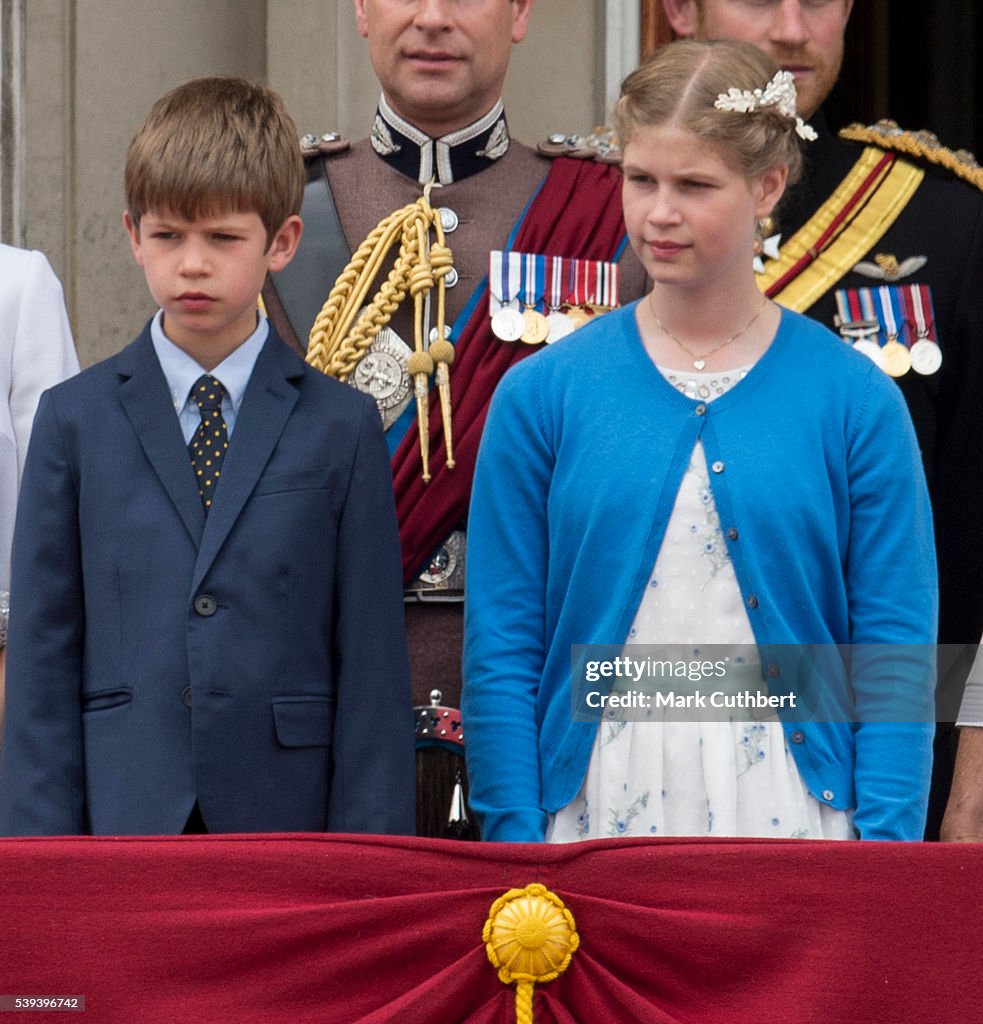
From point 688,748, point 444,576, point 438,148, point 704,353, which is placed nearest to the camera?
point 688,748

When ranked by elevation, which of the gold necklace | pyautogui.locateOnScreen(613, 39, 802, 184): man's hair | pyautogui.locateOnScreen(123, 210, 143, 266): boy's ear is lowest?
the gold necklace

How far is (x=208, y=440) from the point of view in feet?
9.55

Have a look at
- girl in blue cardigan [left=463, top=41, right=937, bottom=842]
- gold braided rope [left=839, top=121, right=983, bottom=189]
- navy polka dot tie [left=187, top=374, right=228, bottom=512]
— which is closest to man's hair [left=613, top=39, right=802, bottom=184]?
girl in blue cardigan [left=463, top=41, right=937, bottom=842]

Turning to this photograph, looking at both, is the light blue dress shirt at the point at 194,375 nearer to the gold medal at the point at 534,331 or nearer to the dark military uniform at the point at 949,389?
the gold medal at the point at 534,331

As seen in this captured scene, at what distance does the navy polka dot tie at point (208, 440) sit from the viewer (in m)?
2.87

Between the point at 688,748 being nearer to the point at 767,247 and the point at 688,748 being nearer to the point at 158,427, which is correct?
the point at 158,427

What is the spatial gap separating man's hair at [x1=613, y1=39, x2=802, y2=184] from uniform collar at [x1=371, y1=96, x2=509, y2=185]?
25.6 inches

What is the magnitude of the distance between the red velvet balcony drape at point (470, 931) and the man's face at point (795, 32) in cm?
165

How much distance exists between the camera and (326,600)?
9.37 ft

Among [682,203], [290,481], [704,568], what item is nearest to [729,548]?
[704,568]

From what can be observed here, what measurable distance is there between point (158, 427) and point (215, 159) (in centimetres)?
37

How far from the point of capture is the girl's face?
9.57ft

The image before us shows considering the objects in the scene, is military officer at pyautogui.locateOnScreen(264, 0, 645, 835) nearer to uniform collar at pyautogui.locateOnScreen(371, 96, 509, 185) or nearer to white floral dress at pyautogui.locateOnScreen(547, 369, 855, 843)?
uniform collar at pyautogui.locateOnScreen(371, 96, 509, 185)

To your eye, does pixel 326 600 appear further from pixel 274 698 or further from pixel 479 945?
pixel 479 945
